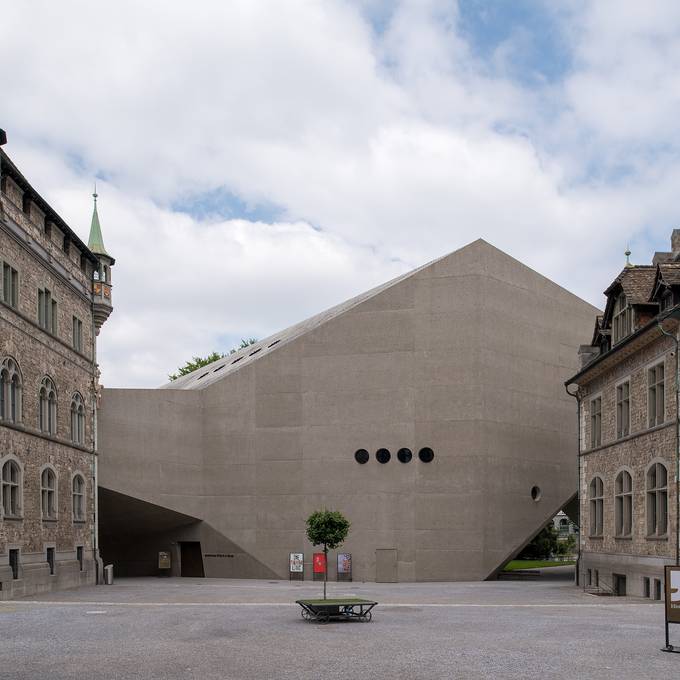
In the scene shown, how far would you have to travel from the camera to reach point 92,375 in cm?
4062

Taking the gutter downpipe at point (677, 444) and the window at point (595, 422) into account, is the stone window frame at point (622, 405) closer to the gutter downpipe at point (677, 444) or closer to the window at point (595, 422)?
the window at point (595, 422)

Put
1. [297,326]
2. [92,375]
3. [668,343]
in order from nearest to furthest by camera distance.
→ [668,343] → [92,375] → [297,326]

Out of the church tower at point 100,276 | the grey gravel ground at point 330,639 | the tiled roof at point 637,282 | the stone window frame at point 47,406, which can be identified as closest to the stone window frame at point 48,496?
the stone window frame at point 47,406

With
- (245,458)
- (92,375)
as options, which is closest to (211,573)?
(245,458)

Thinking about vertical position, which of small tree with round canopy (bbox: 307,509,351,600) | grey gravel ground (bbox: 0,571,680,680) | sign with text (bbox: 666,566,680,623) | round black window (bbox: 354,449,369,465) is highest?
round black window (bbox: 354,449,369,465)

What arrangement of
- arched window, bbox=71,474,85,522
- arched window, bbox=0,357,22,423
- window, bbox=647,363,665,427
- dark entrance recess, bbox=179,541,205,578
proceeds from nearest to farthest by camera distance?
window, bbox=647,363,665,427 < arched window, bbox=0,357,22,423 < arched window, bbox=71,474,85,522 < dark entrance recess, bbox=179,541,205,578

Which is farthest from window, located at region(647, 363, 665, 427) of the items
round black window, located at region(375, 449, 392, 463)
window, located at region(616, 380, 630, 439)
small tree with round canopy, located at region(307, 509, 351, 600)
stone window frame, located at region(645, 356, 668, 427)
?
round black window, located at region(375, 449, 392, 463)

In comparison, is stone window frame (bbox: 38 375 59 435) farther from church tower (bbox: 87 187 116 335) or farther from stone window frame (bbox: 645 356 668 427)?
stone window frame (bbox: 645 356 668 427)

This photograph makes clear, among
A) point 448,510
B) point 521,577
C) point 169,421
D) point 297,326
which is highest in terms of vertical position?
point 297,326

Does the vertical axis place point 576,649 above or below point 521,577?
above

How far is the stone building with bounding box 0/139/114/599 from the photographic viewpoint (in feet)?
99.9

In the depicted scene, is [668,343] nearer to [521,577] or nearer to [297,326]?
[521,577]

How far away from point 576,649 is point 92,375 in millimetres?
28736

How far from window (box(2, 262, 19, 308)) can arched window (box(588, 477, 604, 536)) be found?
21105mm
